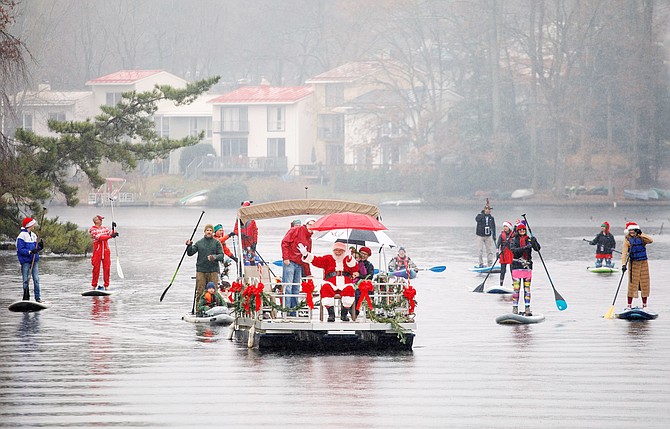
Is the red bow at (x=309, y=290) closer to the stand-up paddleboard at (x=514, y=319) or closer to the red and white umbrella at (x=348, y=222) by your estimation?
the red and white umbrella at (x=348, y=222)

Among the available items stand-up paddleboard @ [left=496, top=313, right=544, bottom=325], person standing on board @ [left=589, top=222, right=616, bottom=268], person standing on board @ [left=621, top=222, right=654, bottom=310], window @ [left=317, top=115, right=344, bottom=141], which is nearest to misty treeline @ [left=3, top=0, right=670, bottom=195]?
window @ [left=317, top=115, right=344, bottom=141]

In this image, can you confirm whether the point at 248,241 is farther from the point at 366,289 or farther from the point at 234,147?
the point at 234,147

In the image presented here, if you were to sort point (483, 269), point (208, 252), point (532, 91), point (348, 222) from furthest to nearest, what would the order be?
1. point (532, 91)
2. point (483, 269)
3. point (208, 252)
4. point (348, 222)

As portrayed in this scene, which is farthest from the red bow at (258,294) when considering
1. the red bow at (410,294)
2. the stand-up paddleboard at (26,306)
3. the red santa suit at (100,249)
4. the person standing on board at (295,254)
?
the red santa suit at (100,249)

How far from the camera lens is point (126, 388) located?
1572cm

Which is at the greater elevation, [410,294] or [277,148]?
[277,148]

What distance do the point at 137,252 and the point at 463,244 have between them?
13.3 metres

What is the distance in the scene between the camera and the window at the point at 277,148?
4815 inches

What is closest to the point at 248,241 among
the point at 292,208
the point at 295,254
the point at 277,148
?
the point at 292,208

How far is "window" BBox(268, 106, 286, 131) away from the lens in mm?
122938

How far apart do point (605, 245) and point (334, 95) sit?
8948 centimetres

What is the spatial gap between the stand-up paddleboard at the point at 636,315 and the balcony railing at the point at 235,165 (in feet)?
304

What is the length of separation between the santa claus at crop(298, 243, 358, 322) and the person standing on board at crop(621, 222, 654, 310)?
5771 millimetres

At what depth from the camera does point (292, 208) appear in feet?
71.3
